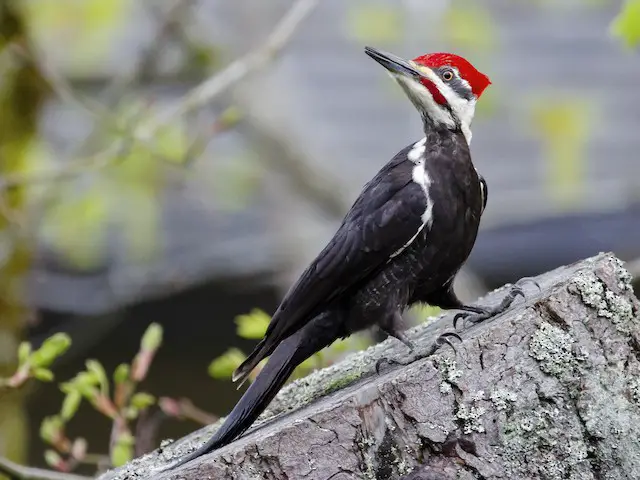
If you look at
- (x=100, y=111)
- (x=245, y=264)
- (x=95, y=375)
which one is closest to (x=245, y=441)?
(x=95, y=375)

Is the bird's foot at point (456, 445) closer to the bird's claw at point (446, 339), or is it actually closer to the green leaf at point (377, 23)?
the bird's claw at point (446, 339)

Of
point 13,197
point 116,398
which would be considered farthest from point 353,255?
point 13,197

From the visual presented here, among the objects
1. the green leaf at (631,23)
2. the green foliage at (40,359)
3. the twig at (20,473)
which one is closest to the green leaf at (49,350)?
the green foliage at (40,359)

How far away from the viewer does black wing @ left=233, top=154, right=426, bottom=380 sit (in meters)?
2.39

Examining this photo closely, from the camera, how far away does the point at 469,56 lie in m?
5.99

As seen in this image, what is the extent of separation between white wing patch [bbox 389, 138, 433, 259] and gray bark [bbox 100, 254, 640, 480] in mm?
387

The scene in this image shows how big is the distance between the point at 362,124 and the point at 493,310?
13.5ft

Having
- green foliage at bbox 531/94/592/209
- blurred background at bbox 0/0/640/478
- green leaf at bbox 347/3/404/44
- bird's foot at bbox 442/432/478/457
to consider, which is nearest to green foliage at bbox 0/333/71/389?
bird's foot at bbox 442/432/478/457

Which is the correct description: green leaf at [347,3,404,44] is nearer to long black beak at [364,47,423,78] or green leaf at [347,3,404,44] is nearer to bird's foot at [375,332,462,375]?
long black beak at [364,47,423,78]

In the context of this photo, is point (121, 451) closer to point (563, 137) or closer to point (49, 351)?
point (49, 351)

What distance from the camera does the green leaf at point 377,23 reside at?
5.85 meters

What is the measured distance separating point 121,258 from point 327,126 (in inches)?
62.5

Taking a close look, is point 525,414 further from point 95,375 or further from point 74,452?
point 74,452

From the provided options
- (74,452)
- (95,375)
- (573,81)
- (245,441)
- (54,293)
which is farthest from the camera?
(573,81)
